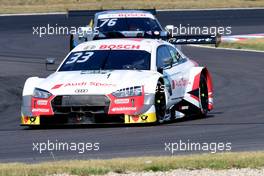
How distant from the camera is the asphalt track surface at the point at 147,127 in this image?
1238cm

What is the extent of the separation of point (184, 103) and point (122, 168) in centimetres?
582

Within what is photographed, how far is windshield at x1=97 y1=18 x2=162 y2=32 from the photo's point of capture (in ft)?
79.2

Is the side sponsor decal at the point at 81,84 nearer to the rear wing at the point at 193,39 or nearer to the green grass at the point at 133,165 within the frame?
the green grass at the point at 133,165

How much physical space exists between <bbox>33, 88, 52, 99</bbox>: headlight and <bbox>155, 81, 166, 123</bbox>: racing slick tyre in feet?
5.15

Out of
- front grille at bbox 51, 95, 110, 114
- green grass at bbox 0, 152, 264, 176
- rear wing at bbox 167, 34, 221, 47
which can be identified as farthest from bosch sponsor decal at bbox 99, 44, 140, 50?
green grass at bbox 0, 152, 264, 176

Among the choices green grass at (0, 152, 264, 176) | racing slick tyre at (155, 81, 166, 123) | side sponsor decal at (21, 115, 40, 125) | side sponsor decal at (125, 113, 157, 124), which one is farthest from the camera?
racing slick tyre at (155, 81, 166, 123)

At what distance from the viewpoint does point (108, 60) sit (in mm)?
15398

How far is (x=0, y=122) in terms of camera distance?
15.9 meters

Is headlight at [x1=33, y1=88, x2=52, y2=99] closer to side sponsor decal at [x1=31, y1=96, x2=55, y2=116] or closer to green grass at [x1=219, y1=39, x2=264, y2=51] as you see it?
side sponsor decal at [x1=31, y1=96, x2=55, y2=116]

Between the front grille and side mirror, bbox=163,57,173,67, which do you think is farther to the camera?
side mirror, bbox=163,57,173,67

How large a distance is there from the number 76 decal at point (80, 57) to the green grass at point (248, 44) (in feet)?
49.7

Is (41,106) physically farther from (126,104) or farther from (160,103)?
(160,103)

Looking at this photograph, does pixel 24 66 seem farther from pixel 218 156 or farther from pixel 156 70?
pixel 218 156

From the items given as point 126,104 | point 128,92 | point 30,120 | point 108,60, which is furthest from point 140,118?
point 30,120
